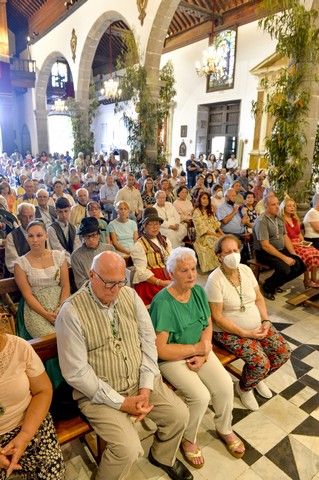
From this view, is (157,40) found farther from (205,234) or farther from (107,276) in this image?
(107,276)

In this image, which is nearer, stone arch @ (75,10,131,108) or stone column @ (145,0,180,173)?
stone column @ (145,0,180,173)

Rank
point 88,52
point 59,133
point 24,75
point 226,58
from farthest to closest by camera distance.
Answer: point 59,133 → point 24,75 → point 226,58 → point 88,52

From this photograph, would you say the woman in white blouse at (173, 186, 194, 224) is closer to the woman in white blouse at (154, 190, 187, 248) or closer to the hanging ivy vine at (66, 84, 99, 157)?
the woman in white blouse at (154, 190, 187, 248)

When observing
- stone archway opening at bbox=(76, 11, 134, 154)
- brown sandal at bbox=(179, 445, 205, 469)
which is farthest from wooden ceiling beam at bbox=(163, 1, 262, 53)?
brown sandal at bbox=(179, 445, 205, 469)

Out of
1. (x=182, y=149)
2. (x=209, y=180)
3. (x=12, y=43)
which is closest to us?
(x=209, y=180)

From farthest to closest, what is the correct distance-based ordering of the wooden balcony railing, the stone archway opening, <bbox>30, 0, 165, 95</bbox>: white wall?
1. the wooden balcony railing
2. the stone archway opening
3. <bbox>30, 0, 165, 95</bbox>: white wall

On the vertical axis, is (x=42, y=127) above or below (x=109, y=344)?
above

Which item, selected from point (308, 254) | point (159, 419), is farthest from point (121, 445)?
point (308, 254)

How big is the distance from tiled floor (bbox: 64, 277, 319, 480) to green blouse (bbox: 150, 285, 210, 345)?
0.66m

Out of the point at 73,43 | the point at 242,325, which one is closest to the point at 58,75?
the point at 73,43

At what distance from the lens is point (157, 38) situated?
7.41 metres

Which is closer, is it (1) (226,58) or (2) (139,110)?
(2) (139,110)

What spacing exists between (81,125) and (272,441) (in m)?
11.0

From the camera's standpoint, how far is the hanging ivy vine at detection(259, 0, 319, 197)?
4427 mm
